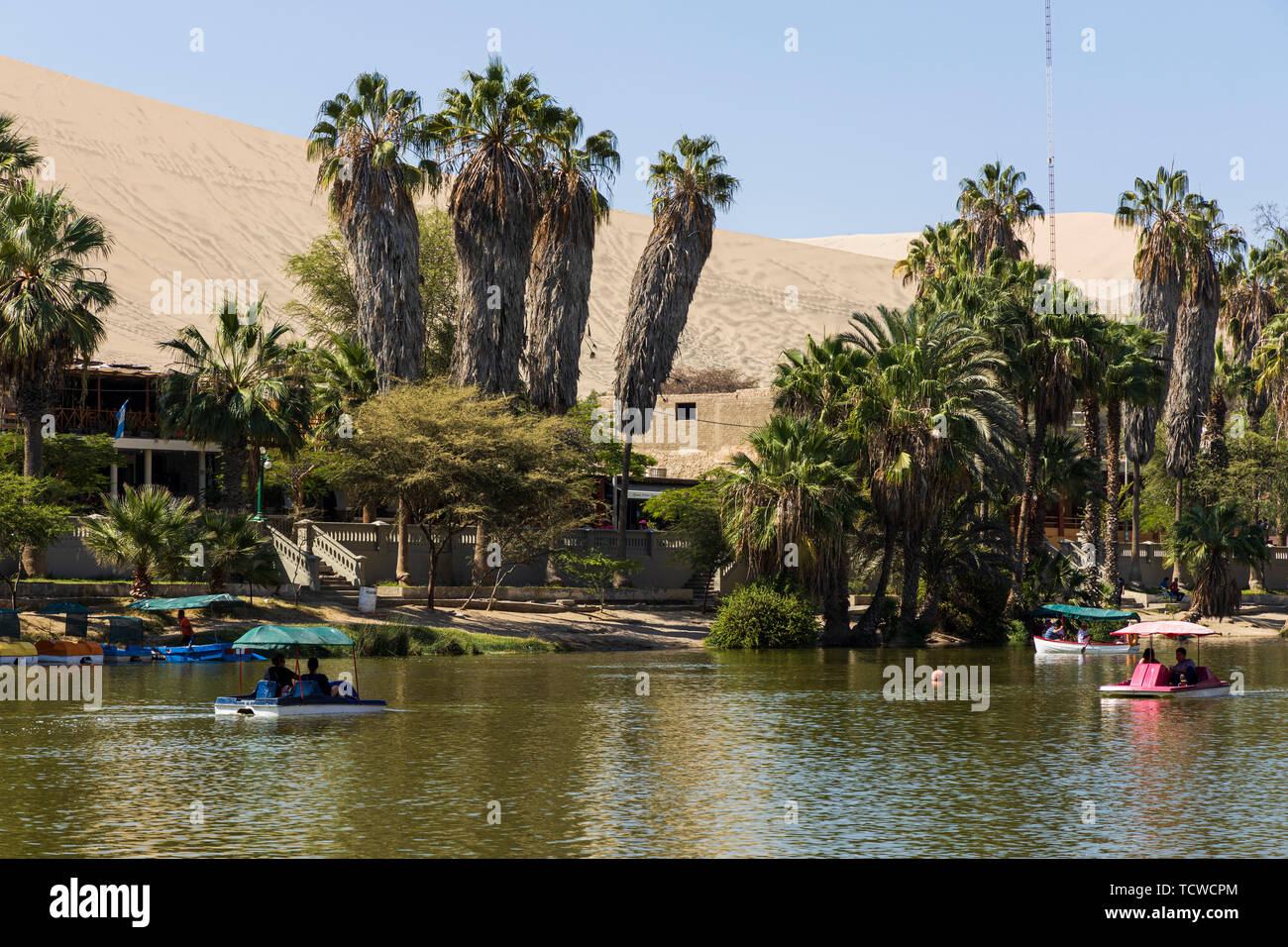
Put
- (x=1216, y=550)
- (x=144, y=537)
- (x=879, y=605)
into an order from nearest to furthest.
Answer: (x=144, y=537)
(x=879, y=605)
(x=1216, y=550)

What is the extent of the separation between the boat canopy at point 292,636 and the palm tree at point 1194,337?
180 feet

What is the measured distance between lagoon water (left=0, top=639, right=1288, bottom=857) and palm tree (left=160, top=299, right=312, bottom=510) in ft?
50.7

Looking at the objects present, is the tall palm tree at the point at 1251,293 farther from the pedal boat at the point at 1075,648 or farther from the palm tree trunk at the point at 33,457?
the palm tree trunk at the point at 33,457

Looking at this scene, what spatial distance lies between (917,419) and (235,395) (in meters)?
24.2

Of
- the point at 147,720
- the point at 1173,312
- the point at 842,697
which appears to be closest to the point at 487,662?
the point at 842,697

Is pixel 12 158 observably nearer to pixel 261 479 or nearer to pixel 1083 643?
pixel 261 479

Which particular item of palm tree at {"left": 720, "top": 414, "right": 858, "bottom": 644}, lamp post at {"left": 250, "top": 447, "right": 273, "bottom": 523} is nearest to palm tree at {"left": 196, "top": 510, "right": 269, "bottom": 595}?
lamp post at {"left": 250, "top": 447, "right": 273, "bottom": 523}

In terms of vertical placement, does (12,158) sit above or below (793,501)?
above

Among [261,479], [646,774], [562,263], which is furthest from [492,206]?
[646,774]

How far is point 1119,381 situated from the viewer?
59.6m

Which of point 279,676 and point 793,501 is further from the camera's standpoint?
point 793,501

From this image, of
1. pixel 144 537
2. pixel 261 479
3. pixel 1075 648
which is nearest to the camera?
pixel 144 537

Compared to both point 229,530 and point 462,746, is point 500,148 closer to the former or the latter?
point 229,530

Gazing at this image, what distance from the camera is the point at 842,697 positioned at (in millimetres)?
34719
